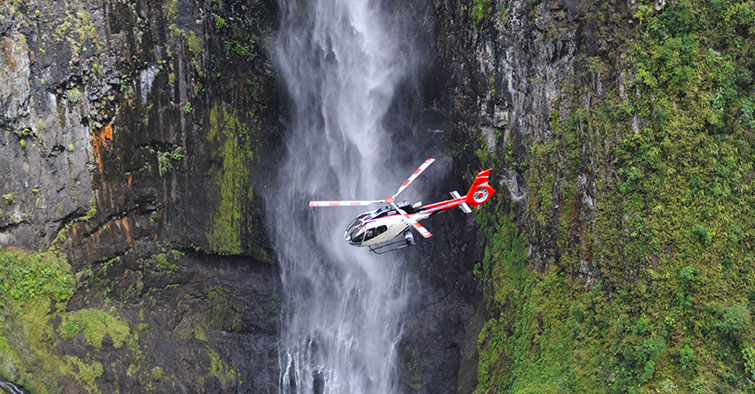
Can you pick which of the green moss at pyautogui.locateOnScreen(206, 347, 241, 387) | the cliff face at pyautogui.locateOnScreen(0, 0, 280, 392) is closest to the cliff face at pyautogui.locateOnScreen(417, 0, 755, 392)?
the cliff face at pyautogui.locateOnScreen(0, 0, 280, 392)

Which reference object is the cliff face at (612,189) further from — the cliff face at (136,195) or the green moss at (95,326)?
Result: the green moss at (95,326)

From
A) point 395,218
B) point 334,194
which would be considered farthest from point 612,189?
point 334,194

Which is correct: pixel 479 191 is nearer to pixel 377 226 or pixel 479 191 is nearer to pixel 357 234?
pixel 377 226

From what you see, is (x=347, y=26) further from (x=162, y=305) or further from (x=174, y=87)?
(x=162, y=305)

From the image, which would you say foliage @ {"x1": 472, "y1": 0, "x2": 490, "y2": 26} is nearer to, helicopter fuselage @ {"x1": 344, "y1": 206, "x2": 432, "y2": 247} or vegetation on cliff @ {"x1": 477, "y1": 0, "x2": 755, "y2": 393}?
vegetation on cliff @ {"x1": 477, "y1": 0, "x2": 755, "y2": 393}

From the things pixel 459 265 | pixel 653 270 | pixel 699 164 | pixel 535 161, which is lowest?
pixel 459 265

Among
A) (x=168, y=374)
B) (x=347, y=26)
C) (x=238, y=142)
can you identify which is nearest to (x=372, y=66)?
(x=347, y=26)
